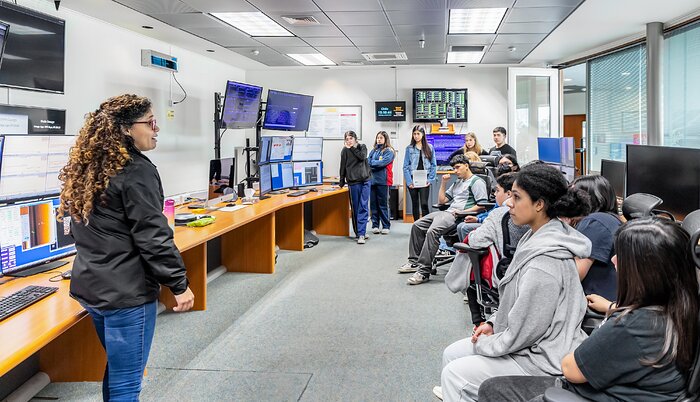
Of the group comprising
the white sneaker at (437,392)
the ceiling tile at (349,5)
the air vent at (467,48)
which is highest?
the air vent at (467,48)

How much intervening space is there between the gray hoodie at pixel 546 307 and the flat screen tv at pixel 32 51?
13.3ft

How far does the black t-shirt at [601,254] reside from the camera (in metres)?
2.18

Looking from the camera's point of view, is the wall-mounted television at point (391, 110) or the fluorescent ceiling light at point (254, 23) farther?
the wall-mounted television at point (391, 110)

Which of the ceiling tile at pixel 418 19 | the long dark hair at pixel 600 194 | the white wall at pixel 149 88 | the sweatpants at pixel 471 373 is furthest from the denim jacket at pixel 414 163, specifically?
the sweatpants at pixel 471 373

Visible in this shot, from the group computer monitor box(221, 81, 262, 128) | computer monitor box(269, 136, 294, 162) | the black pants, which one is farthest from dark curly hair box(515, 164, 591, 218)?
the black pants

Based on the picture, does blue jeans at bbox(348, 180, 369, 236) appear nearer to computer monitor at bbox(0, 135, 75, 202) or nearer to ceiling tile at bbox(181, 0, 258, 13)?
ceiling tile at bbox(181, 0, 258, 13)

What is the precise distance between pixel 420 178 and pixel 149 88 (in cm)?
353

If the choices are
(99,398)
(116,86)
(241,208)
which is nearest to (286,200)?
(241,208)

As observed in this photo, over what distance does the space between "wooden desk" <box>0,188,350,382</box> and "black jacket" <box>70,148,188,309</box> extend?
7.3 inches

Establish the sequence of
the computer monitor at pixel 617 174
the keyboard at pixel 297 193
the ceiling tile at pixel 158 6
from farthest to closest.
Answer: the keyboard at pixel 297 193
the ceiling tile at pixel 158 6
the computer monitor at pixel 617 174

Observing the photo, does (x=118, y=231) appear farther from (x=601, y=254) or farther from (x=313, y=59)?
(x=313, y=59)

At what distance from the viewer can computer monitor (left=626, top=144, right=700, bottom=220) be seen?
298 centimetres

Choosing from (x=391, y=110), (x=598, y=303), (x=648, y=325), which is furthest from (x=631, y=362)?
(x=391, y=110)

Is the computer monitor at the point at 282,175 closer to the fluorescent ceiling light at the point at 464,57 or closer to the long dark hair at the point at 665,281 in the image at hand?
the fluorescent ceiling light at the point at 464,57
